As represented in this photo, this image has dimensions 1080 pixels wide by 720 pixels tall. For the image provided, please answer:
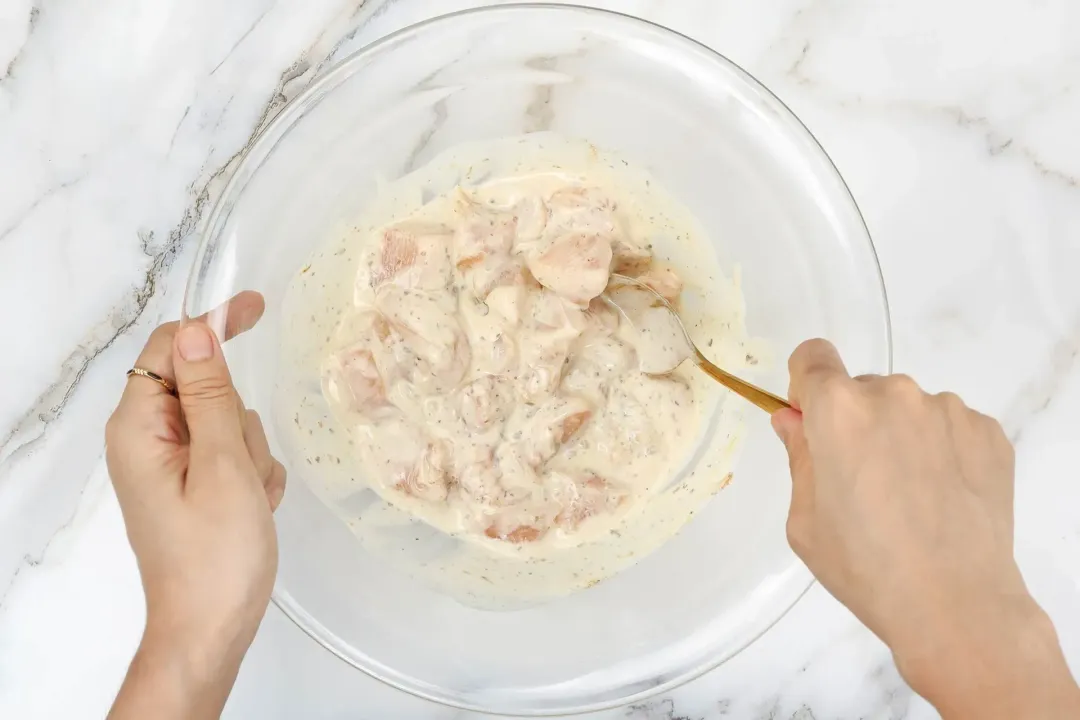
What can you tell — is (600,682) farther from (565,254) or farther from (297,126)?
(297,126)

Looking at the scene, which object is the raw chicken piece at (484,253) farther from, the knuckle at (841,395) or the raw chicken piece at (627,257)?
the knuckle at (841,395)

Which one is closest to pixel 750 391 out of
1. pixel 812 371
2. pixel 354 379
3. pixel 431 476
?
pixel 812 371

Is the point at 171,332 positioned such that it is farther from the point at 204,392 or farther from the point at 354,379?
the point at 354,379

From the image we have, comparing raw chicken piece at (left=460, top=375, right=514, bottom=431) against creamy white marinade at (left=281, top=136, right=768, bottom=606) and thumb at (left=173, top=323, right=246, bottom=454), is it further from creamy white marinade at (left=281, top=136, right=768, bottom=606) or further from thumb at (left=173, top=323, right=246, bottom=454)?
thumb at (left=173, top=323, right=246, bottom=454)

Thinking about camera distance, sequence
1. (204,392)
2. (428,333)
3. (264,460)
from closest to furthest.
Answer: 1. (204,392)
2. (264,460)
3. (428,333)

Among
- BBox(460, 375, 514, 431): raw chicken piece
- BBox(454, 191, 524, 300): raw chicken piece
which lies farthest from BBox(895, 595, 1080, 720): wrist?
BBox(454, 191, 524, 300): raw chicken piece

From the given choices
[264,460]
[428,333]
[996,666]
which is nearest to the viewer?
[996,666]
